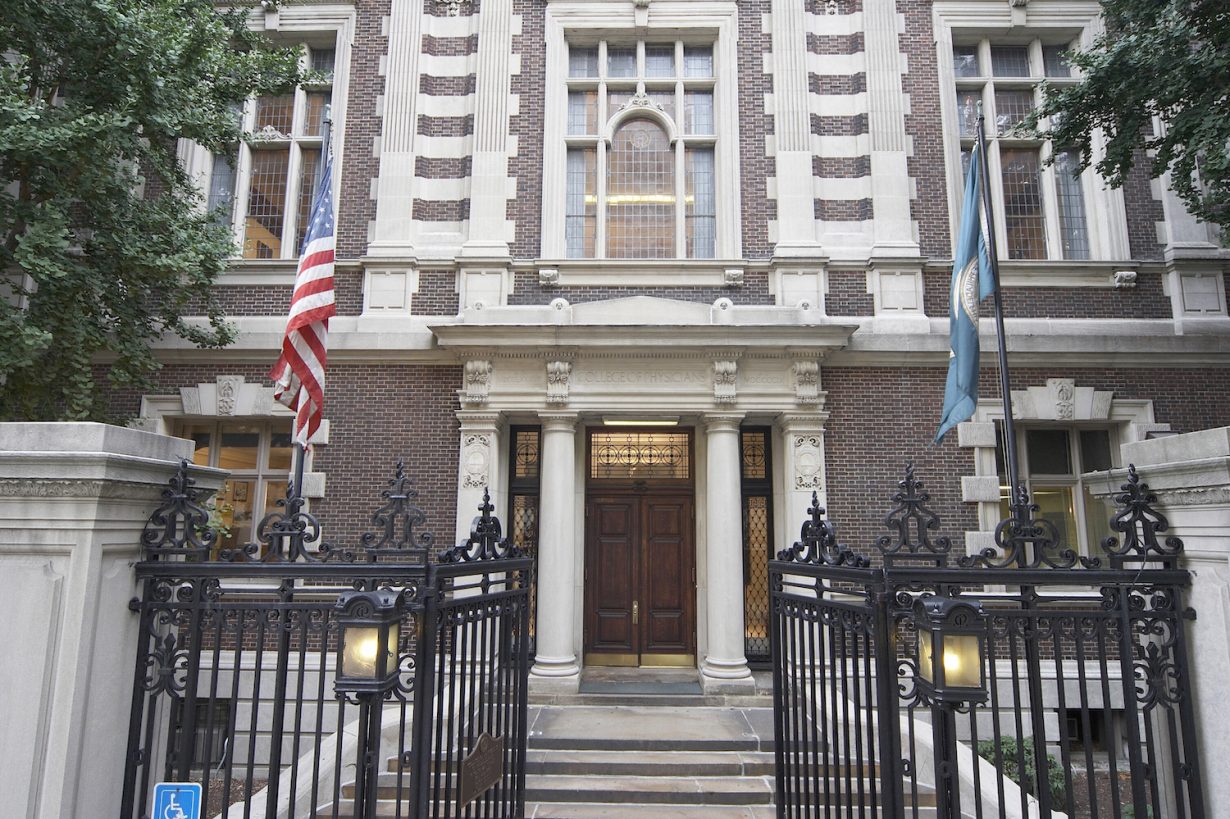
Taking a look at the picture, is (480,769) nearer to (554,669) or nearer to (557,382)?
(554,669)

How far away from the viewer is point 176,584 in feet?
11.4

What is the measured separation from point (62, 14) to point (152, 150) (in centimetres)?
149

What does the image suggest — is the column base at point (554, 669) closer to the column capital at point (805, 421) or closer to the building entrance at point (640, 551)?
the building entrance at point (640, 551)

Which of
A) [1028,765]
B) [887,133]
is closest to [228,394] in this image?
[887,133]

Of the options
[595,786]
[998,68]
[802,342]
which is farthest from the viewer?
[998,68]

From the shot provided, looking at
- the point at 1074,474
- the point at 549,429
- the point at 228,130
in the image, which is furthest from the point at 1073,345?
the point at 228,130

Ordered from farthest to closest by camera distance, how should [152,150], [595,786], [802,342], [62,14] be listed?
[802,342] → [152,150] → [62,14] → [595,786]

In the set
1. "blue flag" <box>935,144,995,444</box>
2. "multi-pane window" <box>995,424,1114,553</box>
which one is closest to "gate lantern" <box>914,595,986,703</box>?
"blue flag" <box>935,144,995,444</box>

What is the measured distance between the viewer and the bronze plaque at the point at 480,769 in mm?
3682

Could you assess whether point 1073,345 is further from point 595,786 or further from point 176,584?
point 176,584

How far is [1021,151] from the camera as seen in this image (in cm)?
1121

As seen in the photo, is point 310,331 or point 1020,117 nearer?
point 310,331

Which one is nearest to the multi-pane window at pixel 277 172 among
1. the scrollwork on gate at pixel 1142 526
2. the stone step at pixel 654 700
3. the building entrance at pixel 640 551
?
the building entrance at pixel 640 551

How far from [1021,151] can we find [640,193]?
6142mm
